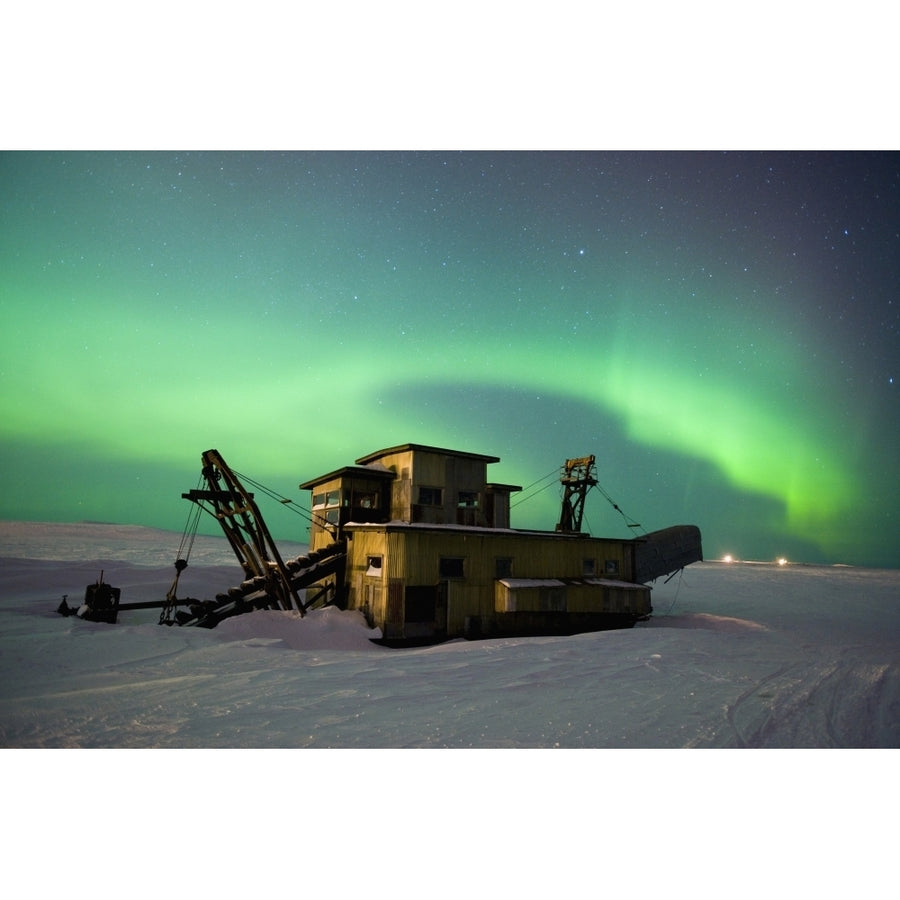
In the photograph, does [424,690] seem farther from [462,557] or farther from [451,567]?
[462,557]

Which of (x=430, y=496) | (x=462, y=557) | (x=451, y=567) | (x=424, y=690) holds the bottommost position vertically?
(x=424, y=690)

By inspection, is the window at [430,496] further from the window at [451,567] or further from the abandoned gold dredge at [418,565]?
the window at [451,567]

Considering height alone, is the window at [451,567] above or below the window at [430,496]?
below

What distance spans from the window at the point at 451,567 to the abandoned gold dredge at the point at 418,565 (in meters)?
Result: 0.04

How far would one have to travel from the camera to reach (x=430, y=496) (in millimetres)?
21047

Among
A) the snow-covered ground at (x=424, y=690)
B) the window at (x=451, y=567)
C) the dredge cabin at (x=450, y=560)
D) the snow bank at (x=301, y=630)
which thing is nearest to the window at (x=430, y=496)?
the dredge cabin at (x=450, y=560)

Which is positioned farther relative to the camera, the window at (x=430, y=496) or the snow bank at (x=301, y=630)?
the window at (x=430, y=496)

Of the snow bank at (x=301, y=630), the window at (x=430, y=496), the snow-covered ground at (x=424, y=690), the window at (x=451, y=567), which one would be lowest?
the snow bank at (x=301, y=630)

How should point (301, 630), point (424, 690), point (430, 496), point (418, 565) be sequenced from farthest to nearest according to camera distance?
1. point (430, 496)
2. point (418, 565)
3. point (301, 630)
4. point (424, 690)

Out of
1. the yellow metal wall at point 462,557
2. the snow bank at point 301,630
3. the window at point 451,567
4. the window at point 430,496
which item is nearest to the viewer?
the snow bank at point 301,630

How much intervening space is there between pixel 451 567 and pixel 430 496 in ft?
11.7

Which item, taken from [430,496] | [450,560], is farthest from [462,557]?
[430,496]

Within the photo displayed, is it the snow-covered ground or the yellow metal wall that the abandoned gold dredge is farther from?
the snow-covered ground

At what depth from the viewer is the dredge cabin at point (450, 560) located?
57.8 feet
